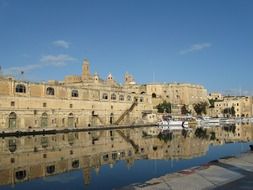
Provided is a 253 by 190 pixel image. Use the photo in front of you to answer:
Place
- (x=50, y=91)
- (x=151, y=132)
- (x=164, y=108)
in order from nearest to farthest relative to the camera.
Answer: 1. (x=151, y=132)
2. (x=50, y=91)
3. (x=164, y=108)

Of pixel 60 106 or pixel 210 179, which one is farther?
pixel 60 106

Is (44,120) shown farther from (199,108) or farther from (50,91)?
(199,108)

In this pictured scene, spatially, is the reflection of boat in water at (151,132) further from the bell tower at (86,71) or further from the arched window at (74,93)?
the bell tower at (86,71)

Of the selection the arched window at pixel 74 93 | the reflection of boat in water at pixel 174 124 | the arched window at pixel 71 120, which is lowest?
the reflection of boat in water at pixel 174 124

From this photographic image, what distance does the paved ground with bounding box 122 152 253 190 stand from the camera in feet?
39.1

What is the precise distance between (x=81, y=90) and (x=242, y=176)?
183 feet

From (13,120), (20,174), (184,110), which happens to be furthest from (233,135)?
(184,110)

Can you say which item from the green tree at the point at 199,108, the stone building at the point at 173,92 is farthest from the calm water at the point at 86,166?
the green tree at the point at 199,108

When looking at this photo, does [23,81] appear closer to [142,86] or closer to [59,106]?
[59,106]

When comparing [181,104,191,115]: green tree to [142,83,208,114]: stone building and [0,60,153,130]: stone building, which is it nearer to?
[142,83,208,114]: stone building

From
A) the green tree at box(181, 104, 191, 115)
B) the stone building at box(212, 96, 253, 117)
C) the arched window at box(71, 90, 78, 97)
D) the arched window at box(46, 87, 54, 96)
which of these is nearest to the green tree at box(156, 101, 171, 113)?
the green tree at box(181, 104, 191, 115)

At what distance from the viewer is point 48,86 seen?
59312 mm

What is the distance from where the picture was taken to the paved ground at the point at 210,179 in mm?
11906

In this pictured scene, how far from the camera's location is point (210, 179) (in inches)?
519
